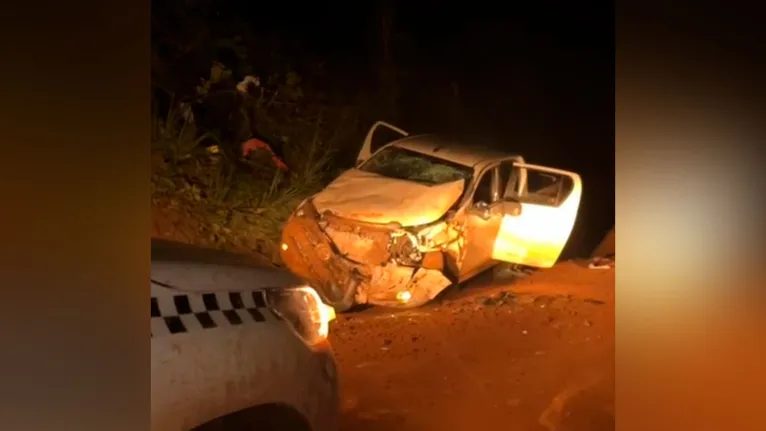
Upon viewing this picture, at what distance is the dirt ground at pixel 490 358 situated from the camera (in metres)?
1.87

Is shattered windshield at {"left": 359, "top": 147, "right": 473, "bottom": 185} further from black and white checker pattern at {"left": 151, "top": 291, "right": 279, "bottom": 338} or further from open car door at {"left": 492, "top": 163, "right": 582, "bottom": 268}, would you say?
black and white checker pattern at {"left": 151, "top": 291, "right": 279, "bottom": 338}

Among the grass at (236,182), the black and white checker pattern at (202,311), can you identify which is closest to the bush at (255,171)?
the grass at (236,182)

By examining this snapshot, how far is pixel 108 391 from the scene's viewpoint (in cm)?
181

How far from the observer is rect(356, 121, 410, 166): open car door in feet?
6.25

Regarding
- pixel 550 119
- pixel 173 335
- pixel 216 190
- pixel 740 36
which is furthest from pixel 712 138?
pixel 173 335

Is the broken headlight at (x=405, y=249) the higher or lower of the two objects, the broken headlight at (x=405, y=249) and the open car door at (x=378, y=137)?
the lower

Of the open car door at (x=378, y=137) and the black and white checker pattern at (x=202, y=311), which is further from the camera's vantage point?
the open car door at (x=378, y=137)

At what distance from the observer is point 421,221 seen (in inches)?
75.5

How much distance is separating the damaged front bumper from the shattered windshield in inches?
4.6

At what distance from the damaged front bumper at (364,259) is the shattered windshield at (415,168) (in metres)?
0.12

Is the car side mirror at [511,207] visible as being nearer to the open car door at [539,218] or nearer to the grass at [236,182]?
the open car door at [539,218]

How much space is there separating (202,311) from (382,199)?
484mm

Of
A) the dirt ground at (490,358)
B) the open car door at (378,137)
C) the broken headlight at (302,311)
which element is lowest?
the dirt ground at (490,358)

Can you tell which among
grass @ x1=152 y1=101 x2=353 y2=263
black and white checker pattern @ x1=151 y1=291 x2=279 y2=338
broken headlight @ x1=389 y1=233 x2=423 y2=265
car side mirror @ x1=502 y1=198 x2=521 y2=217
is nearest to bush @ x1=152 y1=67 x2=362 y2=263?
grass @ x1=152 y1=101 x2=353 y2=263
